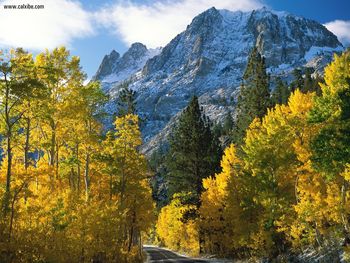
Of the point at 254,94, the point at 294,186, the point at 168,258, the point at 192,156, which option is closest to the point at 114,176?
the point at 294,186

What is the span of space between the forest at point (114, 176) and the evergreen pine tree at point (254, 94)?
1228cm

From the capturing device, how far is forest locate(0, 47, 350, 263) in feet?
59.6

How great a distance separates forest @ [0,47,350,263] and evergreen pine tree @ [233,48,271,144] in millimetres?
12279

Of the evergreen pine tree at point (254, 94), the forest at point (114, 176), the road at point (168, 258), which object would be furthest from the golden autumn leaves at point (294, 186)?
the evergreen pine tree at point (254, 94)

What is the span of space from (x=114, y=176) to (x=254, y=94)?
2630cm

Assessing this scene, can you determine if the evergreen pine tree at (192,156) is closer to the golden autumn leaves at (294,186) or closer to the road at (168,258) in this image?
the road at (168,258)

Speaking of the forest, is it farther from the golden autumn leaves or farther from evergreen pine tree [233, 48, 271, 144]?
evergreen pine tree [233, 48, 271, 144]

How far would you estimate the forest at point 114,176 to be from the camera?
1816 cm

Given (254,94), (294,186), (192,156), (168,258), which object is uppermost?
(254,94)

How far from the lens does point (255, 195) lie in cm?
3055

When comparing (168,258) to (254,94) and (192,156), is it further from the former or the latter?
(254,94)

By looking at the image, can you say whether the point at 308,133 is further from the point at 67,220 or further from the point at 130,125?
the point at 67,220

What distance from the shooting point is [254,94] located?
52.1m

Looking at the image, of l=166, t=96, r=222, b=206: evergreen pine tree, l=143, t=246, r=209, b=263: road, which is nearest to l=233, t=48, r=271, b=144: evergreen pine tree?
l=166, t=96, r=222, b=206: evergreen pine tree
